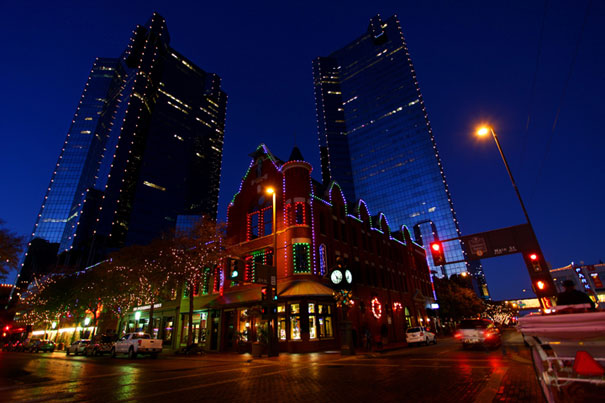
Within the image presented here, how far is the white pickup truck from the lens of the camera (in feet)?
74.1

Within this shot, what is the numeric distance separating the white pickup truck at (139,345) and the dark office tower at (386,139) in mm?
90299

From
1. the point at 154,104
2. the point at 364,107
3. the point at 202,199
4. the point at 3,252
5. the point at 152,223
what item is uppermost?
the point at 154,104

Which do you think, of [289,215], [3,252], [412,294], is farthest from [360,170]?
[3,252]

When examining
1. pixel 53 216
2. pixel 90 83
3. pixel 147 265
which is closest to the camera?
pixel 147 265

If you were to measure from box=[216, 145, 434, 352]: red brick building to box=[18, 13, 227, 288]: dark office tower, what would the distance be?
94223mm

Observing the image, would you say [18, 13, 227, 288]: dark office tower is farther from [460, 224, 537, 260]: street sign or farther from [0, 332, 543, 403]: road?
[0, 332, 543, 403]: road

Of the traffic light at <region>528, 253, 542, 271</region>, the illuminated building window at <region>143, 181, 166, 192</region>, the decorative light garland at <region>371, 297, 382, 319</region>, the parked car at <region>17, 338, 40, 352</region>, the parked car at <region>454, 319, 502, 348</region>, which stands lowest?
the parked car at <region>454, 319, 502, 348</region>

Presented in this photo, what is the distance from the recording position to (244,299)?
2538 centimetres

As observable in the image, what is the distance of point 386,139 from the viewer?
121m

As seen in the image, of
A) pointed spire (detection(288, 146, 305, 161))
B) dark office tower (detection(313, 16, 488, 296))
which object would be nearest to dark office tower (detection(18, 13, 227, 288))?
dark office tower (detection(313, 16, 488, 296))

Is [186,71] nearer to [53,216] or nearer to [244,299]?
[53,216]

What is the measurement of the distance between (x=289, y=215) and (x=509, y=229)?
16429 millimetres

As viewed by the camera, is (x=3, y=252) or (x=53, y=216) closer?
(x=3, y=252)

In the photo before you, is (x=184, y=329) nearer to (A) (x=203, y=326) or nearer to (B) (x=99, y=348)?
(A) (x=203, y=326)
